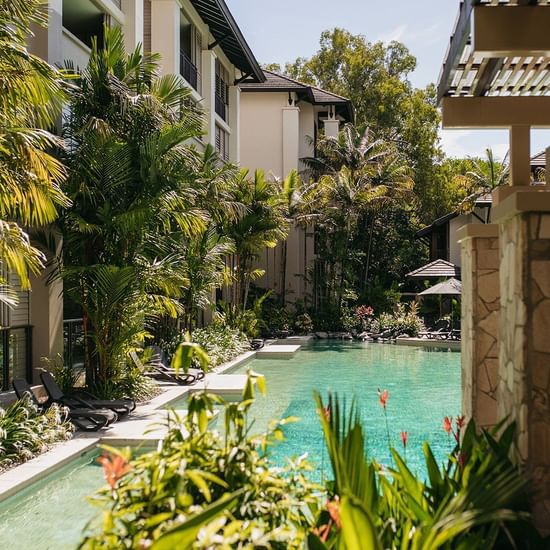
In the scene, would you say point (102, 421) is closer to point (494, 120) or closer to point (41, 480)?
point (41, 480)

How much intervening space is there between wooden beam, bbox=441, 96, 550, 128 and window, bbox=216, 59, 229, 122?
67.2ft

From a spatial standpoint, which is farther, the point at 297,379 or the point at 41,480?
the point at 297,379

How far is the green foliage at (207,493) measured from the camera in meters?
2.47

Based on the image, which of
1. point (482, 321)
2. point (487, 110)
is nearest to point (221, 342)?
point (482, 321)

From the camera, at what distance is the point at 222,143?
26.9 m

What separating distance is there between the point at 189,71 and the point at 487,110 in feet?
56.4

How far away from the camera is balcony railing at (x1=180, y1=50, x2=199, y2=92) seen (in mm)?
21056

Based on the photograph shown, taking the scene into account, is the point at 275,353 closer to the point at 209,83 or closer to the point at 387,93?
the point at 209,83

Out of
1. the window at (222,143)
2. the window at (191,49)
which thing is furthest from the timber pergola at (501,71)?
the window at (222,143)

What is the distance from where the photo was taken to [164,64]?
19141 mm

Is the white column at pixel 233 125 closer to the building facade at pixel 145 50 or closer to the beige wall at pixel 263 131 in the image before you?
the building facade at pixel 145 50

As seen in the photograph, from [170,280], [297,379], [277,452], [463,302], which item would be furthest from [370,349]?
[463,302]

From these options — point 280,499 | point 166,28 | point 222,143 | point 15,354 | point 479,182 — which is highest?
point 166,28

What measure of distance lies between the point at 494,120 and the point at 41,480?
5.67 meters
